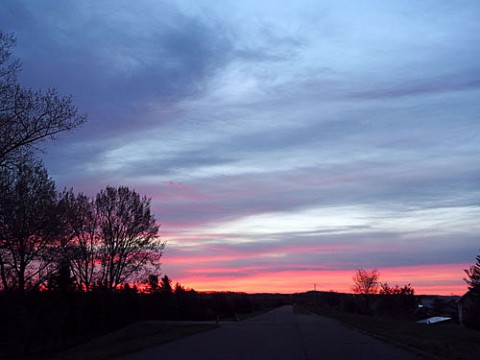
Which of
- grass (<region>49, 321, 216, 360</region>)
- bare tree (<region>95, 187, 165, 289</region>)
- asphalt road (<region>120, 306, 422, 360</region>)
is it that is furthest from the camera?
bare tree (<region>95, 187, 165, 289</region>)

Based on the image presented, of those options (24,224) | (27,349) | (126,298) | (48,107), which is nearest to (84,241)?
(126,298)

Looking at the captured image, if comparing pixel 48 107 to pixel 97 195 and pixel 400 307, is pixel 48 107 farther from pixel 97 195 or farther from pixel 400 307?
pixel 400 307

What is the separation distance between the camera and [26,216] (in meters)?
26.5

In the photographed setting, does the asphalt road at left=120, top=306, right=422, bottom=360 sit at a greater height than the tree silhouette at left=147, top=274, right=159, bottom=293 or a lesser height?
lesser

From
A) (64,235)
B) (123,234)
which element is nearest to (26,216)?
(64,235)

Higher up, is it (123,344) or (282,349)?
(123,344)

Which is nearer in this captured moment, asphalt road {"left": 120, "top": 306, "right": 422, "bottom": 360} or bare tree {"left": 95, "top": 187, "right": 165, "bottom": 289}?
asphalt road {"left": 120, "top": 306, "right": 422, "bottom": 360}

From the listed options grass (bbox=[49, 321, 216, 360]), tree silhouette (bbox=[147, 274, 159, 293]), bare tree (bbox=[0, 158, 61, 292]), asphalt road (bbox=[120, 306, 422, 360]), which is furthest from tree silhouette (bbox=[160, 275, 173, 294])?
asphalt road (bbox=[120, 306, 422, 360])

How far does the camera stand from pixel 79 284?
57.0 m

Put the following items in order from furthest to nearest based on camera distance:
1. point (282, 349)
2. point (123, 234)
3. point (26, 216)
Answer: point (123, 234) → point (26, 216) → point (282, 349)

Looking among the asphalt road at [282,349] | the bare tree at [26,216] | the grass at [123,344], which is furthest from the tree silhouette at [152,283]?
the asphalt road at [282,349]

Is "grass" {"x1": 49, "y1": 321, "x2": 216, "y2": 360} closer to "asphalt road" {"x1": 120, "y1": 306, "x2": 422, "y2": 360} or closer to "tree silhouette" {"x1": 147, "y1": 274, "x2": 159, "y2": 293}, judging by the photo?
"asphalt road" {"x1": 120, "y1": 306, "x2": 422, "y2": 360}

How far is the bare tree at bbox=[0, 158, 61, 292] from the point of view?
2380 centimetres

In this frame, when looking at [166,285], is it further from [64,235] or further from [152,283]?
[64,235]
